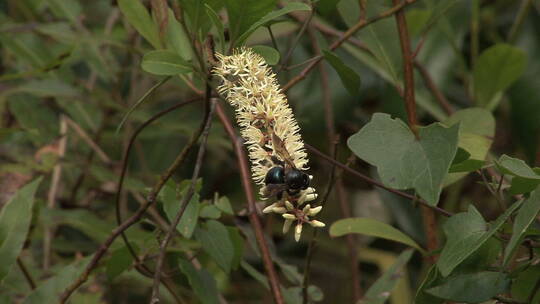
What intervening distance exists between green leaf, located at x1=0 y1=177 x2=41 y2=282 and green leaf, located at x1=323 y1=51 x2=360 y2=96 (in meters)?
0.43

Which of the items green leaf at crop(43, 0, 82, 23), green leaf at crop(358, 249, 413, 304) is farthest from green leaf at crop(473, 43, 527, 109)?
green leaf at crop(43, 0, 82, 23)

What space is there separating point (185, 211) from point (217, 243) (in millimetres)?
84

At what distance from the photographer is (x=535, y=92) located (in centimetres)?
178

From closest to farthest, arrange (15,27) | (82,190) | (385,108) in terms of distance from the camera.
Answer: (15,27) → (82,190) → (385,108)

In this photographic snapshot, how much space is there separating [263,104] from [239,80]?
0.16 ft

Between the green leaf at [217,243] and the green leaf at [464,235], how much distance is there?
0.29m

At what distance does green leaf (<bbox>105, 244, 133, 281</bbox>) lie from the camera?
1.04 m

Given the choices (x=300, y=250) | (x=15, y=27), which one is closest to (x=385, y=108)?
(x=300, y=250)

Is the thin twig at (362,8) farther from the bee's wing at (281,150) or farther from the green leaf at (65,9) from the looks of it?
the green leaf at (65,9)

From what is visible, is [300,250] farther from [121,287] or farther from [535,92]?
[535,92]

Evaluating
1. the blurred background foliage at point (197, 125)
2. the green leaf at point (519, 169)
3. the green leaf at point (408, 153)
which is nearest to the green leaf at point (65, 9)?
the blurred background foliage at point (197, 125)

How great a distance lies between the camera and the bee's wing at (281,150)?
2.46ft

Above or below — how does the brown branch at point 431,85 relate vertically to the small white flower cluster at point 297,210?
below

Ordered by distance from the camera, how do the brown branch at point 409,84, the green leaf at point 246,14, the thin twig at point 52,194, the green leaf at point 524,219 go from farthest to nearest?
the thin twig at point 52,194, the brown branch at point 409,84, the green leaf at point 246,14, the green leaf at point 524,219
